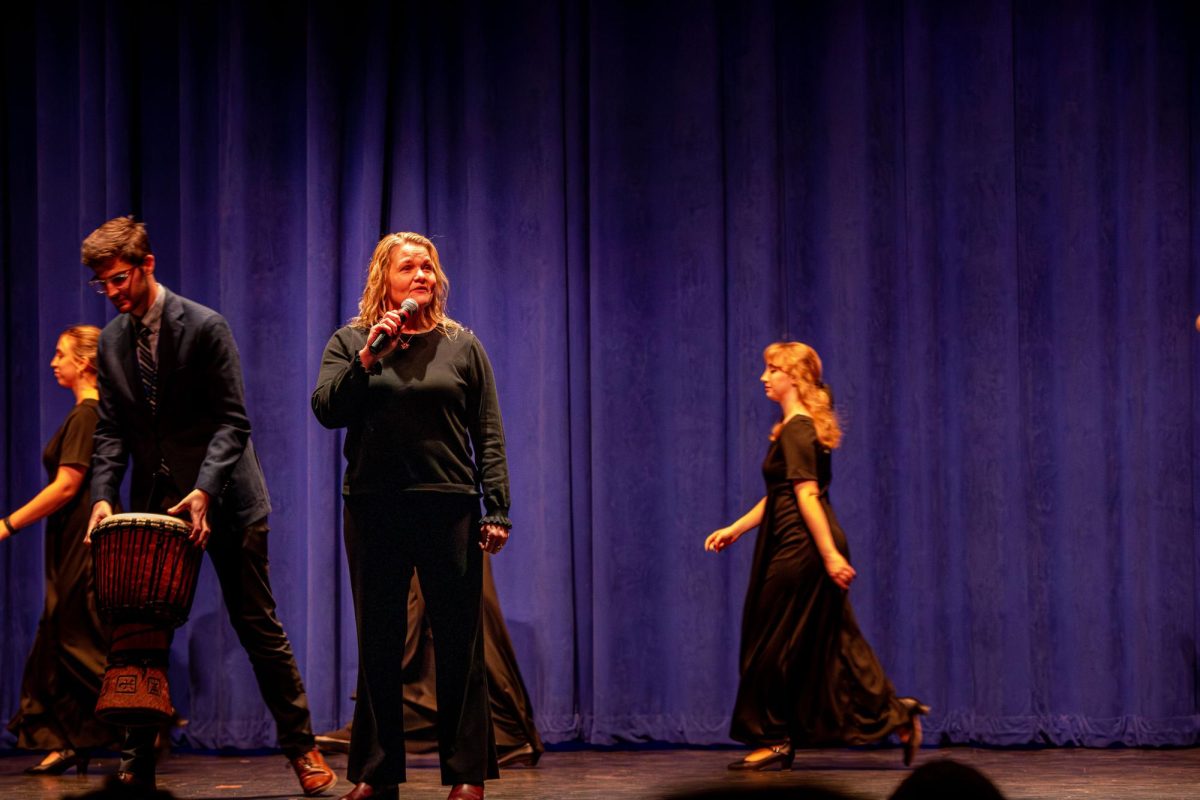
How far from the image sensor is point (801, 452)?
4828mm

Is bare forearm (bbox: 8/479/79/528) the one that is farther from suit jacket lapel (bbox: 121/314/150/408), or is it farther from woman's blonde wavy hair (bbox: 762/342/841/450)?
woman's blonde wavy hair (bbox: 762/342/841/450)

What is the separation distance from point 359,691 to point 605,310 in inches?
107

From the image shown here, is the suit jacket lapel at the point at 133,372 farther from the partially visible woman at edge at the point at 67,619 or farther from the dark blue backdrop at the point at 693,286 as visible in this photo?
the dark blue backdrop at the point at 693,286

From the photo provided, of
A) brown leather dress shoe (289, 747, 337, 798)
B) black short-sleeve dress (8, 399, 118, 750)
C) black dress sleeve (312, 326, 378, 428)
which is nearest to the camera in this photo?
black dress sleeve (312, 326, 378, 428)

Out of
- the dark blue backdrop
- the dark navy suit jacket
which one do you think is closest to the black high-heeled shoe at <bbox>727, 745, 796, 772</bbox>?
the dark blue backdrop

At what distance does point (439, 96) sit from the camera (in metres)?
6.00

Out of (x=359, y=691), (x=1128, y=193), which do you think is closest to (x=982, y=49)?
(x=1128, y=193)

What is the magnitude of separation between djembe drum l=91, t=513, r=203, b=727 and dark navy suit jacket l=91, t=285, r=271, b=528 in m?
0.19

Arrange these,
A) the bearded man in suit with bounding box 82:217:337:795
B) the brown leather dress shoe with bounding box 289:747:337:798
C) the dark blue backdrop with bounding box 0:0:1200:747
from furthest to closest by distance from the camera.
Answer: the dark blue backdrop with bounding box 0:0:1200:747 < the brown leather dress shoe with bounding box 289:747:337:798 < the bearded man in suit with bounding box 82:217:337:795

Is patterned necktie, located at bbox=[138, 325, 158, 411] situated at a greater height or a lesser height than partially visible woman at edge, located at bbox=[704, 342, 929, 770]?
greater

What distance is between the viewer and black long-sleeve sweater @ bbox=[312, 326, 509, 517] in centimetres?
338

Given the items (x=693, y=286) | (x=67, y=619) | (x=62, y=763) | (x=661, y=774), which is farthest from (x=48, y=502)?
(x=693, y=286)

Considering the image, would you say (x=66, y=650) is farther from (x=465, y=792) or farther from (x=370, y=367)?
(x=370, y=367)

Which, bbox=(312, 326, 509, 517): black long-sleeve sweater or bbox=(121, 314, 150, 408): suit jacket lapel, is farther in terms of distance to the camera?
bbox=(121, 314, 150, 408): suit jacket lapel
